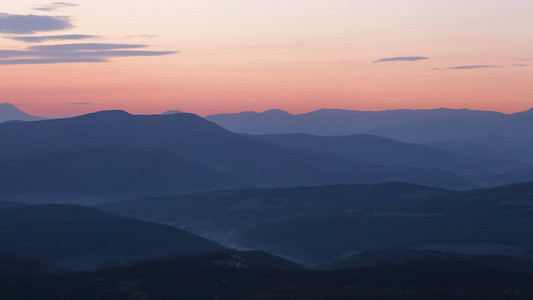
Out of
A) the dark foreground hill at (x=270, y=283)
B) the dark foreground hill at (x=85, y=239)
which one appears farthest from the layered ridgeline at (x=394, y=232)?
the dark foreground hill at (x=270, y=283)

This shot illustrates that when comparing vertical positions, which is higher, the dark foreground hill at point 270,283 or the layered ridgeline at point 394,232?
the dark foreground hill at point 270,283

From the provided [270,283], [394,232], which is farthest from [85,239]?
[270,283]

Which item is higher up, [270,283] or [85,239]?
[270,283]

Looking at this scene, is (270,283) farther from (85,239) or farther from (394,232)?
(394,232)

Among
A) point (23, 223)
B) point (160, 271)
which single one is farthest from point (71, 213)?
point (160, 271)

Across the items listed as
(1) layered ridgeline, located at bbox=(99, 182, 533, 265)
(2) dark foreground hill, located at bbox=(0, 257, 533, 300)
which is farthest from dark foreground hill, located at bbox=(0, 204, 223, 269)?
(2) dark foreground hill, located at bbox=(0, 257, 533, 300)

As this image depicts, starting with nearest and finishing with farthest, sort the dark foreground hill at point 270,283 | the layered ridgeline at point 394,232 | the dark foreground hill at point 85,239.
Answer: the dark foreground hill at point 270,283 < the dark foreground hill at point 85,239 < the layered ridgeline at point 394,232

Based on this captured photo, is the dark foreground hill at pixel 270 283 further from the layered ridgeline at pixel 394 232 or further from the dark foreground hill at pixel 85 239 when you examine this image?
the dark foreground hill at pixel 85 239
